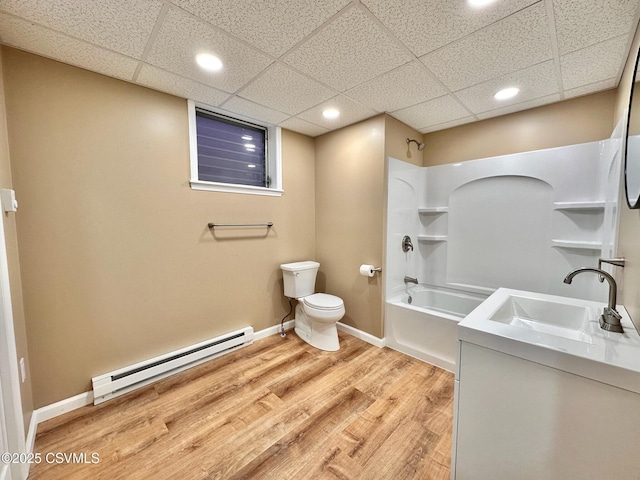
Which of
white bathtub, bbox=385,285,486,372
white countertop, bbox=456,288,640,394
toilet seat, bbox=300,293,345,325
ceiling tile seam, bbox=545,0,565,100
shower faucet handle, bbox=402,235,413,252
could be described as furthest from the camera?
shower faucet handle, bbox=402,235,413,252

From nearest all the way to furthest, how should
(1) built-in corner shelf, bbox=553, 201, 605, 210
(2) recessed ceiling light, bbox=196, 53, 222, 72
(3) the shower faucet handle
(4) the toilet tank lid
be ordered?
(2) recessed ceiling light, bbox=196, 53, 222, 72 < (1) built-in corner shelf, bbox=553, 201, 605, 210 < (4) the toilet tank lid < (3) the shower faucet handle

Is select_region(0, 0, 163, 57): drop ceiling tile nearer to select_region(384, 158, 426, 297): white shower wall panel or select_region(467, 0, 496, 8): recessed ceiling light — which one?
select_region(467, 0, 496, 8): recessed ceiling light

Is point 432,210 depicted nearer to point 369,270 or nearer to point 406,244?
point 406,244

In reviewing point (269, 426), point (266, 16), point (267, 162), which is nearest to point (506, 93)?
point (266, 16)

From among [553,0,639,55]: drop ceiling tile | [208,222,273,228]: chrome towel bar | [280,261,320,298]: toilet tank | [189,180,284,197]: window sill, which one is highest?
[553,0,639,55]: drop ceiling tile

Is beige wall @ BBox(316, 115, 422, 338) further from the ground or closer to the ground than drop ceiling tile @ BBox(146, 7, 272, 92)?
closer to the ground

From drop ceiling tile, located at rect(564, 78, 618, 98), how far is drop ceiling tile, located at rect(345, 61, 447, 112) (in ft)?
3.16

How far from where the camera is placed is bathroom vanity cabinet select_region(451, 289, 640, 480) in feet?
2.69

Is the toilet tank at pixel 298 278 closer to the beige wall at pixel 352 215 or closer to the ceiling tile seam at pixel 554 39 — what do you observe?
the beige wall at pixel 352 215

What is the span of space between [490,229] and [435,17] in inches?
76.1

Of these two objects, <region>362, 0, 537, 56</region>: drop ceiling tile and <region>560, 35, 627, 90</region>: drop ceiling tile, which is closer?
<region>362, 0, 537, 56</region>: drop ceiling tile

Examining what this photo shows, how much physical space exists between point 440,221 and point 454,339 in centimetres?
128
